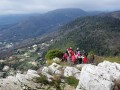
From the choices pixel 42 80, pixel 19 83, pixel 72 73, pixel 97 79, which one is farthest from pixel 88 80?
pixel 72 73

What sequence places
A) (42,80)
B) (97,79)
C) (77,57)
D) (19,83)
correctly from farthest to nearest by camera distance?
(77,57)
(42,80)
(19,83)
(97,79)

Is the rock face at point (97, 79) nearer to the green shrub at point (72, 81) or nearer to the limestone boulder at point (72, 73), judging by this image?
the green shrub at point (72, 81)

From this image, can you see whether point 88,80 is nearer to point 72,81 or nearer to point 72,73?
point 72,81

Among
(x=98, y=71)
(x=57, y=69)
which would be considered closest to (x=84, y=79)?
(x=98, y=71)

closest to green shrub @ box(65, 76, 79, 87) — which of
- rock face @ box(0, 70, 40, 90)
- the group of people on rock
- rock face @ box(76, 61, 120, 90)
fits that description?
rock face @ box(0, 70, 40, 90)

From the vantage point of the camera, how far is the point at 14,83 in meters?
31.7

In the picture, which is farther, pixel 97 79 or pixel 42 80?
pixel 42 80

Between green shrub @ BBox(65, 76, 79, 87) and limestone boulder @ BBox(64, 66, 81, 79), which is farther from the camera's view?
limestone boulder @ BBox(64, 66, 81, 79)

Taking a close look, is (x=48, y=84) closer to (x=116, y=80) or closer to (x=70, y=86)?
(x=70, y=86)

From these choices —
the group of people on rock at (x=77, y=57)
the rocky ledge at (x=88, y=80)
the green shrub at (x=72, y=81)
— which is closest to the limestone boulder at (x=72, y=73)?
the green shrub at (x=72, y=81)

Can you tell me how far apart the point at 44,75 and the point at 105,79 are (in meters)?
10.3

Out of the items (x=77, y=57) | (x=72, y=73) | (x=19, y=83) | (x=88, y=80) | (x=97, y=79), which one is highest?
(x=97, y=79)

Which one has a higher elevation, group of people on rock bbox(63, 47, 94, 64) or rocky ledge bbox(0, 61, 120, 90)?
rocky ledge bbox(0, 61, 120, 90)

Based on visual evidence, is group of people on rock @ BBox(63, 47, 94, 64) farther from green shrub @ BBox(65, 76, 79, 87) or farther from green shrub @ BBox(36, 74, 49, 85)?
green shrub @ BBox(36, 74, 49, 85)
